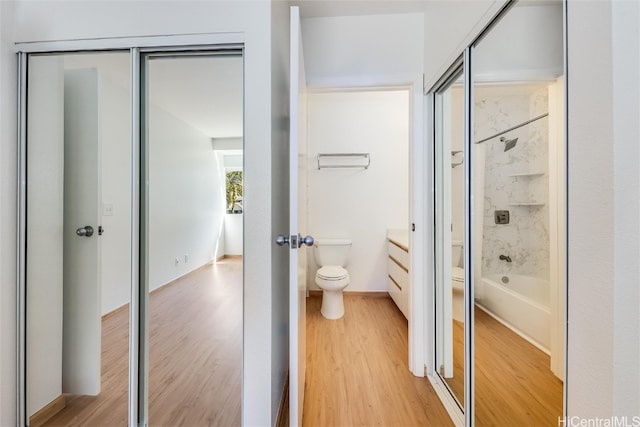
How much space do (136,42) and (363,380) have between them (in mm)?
2270

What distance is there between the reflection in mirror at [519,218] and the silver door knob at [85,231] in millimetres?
1934

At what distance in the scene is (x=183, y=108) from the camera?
4.50 ft

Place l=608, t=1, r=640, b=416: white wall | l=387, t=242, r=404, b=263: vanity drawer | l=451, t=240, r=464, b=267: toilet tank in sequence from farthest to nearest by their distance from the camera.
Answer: l=387, t=242, r=404, b=263: vanity drawer, l=451, t=240, r=464, b=267: toilet tank, l=608, t=1, r=640, b=416: white wall

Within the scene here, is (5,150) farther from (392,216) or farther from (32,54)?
(392,216)

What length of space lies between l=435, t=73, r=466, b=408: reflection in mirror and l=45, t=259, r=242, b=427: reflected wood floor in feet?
3.83

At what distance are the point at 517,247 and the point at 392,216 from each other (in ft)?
7.33

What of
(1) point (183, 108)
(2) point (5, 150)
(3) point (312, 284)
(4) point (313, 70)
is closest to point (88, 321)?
(2) point (5, 150)

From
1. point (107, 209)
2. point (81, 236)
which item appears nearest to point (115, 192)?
point (107, 209)

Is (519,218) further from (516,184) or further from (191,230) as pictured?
(191,230)

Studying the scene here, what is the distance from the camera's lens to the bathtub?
0.89 meters

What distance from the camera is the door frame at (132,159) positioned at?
122 cm

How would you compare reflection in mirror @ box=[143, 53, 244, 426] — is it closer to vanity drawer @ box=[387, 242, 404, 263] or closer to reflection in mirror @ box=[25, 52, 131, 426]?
reflection in mirror @ box=[25, 52, 131, 426]

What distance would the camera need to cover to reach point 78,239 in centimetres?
136

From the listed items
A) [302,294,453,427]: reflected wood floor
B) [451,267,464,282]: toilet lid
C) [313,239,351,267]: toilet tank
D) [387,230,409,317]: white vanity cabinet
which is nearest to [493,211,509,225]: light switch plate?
[451,267,464,282]: toilet lid
